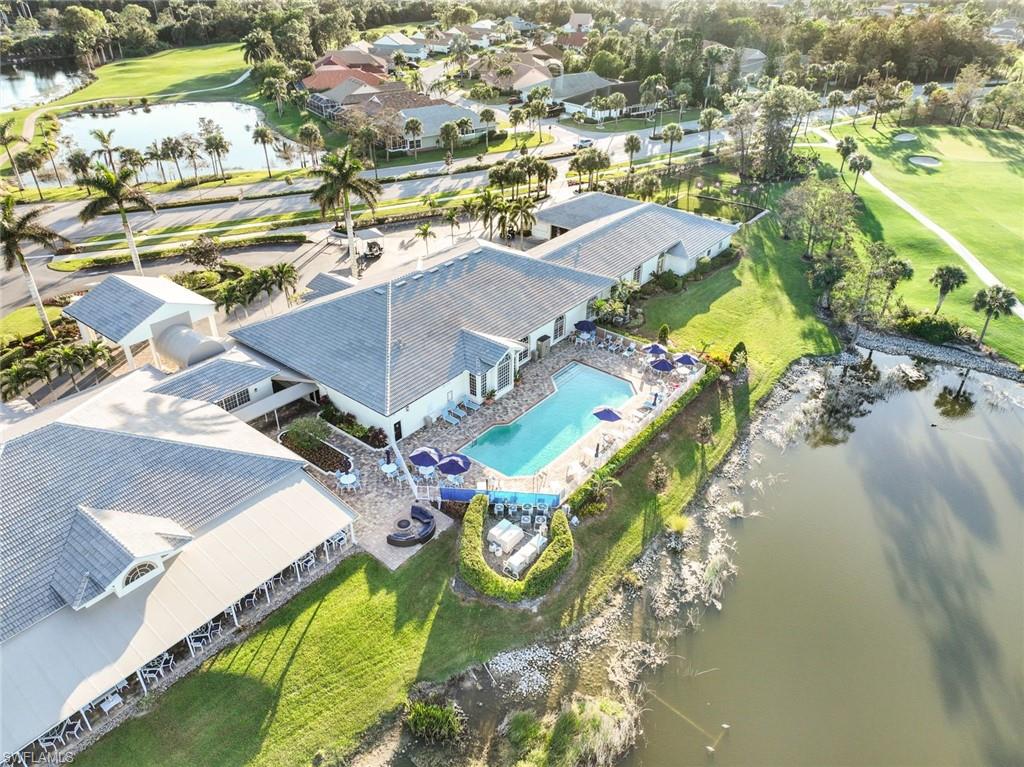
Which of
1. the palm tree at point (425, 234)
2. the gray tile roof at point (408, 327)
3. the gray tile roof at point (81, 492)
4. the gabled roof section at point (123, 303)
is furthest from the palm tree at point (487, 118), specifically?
the gray tile roof at point (81, 492)

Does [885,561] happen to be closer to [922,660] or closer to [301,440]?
[922,660]

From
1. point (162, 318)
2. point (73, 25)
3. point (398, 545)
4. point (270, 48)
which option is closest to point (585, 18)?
point (270, 48)

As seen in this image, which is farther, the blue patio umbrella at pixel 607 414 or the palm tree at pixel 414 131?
the palm tree at pixel 414 131

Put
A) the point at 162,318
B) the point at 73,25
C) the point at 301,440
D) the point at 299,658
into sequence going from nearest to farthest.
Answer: the point at 299,658 < the point at 301,440 < the point at 162,318 < the point at 73,25

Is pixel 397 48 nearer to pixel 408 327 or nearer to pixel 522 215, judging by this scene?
pixel 522 215

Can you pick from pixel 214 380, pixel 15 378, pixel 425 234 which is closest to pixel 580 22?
pixel 425 234

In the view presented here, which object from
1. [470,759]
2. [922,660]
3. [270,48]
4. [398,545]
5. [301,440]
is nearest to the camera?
[470,759]

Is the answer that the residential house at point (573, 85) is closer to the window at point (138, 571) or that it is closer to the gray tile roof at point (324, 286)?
the gray tile roof at point (324, 286)
